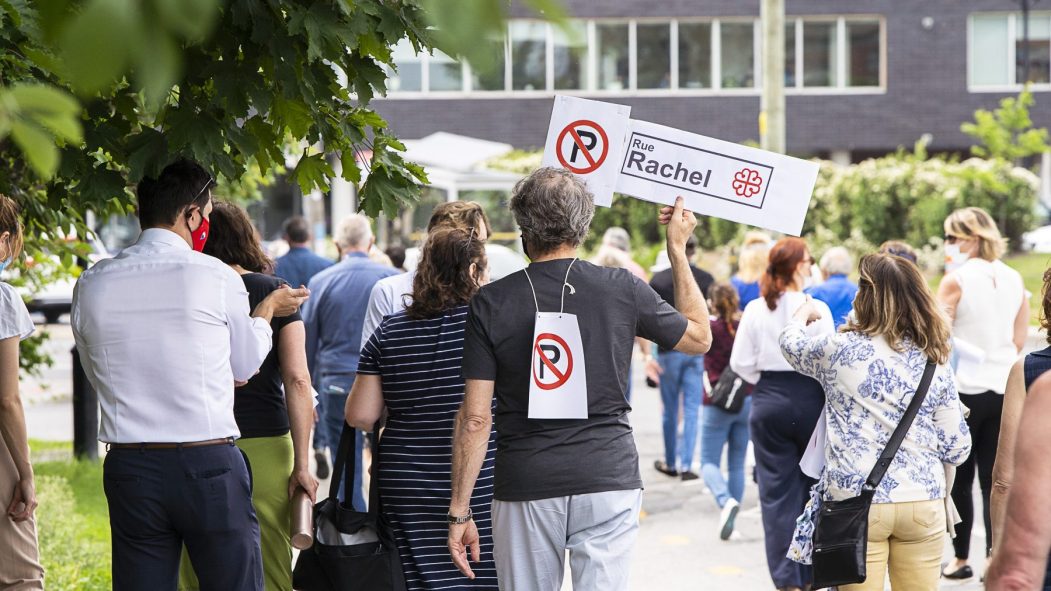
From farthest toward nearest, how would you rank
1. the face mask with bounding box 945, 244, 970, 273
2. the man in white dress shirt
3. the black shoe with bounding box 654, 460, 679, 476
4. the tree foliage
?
1. the tree foliage
2. the black shoe with bounding box 654, 460, 679, 476
3. the face mask with bounding box 945, 244, 970, 273
4. the man in white dress shirt

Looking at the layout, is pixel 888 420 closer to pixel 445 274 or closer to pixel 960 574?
pixel 445 274

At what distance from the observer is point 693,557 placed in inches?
286

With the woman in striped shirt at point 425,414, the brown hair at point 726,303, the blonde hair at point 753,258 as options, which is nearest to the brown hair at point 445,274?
the woman in striped shirt at point 425,414

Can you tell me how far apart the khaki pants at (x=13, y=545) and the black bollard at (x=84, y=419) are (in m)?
4.94

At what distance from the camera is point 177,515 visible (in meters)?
3.50

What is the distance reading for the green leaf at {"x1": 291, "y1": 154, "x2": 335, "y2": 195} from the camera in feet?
13.4

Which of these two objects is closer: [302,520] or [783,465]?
[302,520]

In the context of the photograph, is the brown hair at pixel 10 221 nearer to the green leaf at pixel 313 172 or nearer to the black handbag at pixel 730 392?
the green leaf at pixel 313 172

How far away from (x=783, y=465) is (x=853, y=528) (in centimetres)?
141

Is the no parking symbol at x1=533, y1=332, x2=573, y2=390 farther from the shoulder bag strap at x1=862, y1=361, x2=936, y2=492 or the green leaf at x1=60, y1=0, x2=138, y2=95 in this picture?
the green leaf at x1=60, y1=0, x2=138, y2=95

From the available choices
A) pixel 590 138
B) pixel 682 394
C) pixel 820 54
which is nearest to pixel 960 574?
pixel 682 394

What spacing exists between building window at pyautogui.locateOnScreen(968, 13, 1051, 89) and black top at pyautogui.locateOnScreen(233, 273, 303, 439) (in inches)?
1302

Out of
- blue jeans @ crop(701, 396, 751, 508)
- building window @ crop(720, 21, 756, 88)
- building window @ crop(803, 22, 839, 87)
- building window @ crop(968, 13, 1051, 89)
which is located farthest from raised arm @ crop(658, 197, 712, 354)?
building window @ crop(968, 13, 1051, 89)

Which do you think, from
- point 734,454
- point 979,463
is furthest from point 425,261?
point 734,454
